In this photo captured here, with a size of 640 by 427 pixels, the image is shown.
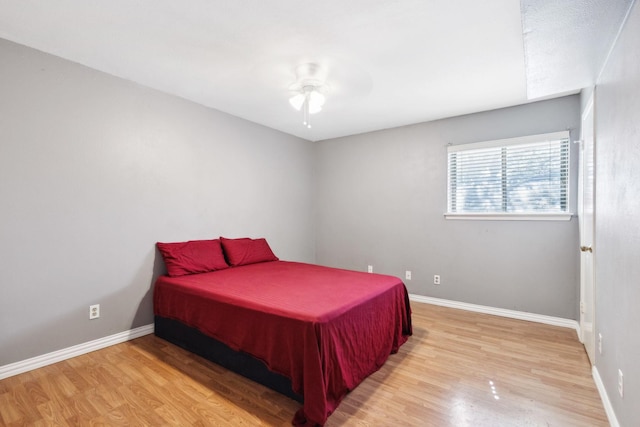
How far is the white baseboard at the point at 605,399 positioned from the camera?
1.63 metres

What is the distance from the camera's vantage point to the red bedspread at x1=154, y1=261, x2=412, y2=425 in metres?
1.74

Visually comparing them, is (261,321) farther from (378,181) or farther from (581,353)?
(378,181)

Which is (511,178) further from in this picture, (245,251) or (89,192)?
(89,192)

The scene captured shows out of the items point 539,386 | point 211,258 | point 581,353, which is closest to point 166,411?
point 211,258

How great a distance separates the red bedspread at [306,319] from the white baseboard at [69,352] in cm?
27

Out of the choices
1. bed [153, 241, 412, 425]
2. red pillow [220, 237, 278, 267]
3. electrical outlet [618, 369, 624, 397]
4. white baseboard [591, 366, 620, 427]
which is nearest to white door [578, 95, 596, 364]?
white baseboard [591, 366, 620, 427]

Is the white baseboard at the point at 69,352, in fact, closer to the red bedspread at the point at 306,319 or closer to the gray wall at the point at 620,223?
the red bedspread at the point at 306,319

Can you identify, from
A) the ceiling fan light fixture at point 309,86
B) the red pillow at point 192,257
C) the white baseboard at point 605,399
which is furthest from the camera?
the red pillow at point 192,257

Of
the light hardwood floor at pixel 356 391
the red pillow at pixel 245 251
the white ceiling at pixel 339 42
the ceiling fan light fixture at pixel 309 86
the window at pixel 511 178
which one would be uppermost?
the white ceiling at pixel 339 42

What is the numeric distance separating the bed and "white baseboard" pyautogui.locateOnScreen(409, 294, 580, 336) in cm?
126

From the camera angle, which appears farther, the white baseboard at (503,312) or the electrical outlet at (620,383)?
the white baseboard at (503,312)

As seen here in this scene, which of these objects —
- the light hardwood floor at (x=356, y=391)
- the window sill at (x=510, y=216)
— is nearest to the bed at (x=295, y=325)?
the light hardwood floor at (x=356, y=391)

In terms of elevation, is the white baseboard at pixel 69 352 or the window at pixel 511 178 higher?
the window at pixel 511 178

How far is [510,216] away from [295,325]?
9.47ft
